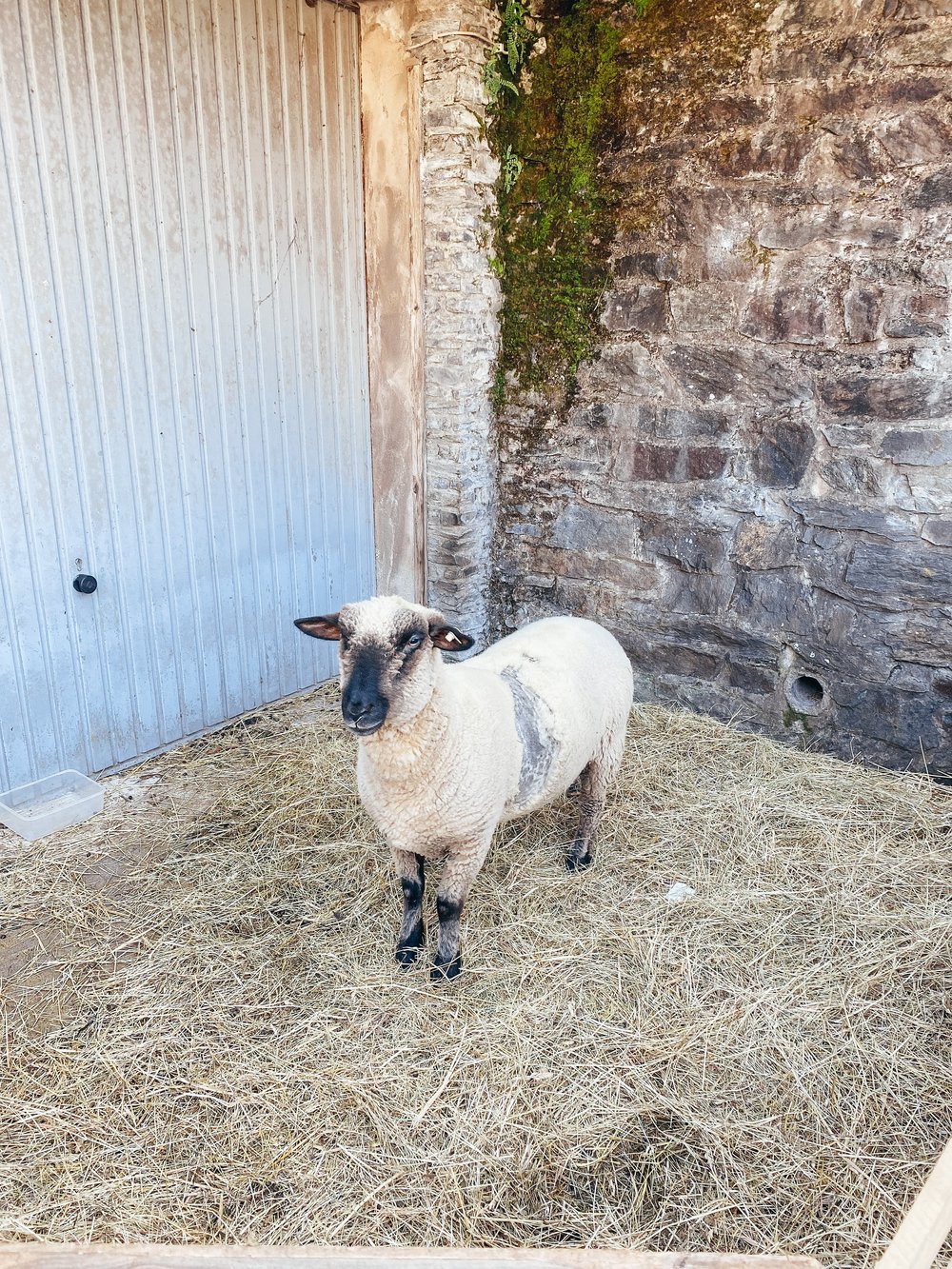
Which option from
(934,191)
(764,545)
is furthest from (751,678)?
(934,191)

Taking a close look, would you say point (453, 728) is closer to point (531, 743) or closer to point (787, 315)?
point (531, 743)

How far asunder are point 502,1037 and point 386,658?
117 centimetres

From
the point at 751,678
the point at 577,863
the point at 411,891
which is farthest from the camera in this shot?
the point at 751,678

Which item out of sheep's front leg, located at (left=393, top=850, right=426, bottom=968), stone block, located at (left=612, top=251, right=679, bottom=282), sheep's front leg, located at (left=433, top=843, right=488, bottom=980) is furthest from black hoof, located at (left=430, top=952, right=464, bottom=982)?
stone block, located at (left=612, top=251, right=679, bottom=282)

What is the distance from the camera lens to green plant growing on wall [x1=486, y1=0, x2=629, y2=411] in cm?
411

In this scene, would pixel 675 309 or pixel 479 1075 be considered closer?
pixel 479 1075

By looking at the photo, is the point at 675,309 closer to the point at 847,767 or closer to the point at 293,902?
the point at 847,767

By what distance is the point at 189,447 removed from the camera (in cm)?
400

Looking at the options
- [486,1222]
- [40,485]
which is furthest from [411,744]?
[40,485]

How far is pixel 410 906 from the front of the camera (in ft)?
9.18

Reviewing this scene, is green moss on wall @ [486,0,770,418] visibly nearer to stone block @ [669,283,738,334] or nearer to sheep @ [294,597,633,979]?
stone block @ [669,283,738,334]

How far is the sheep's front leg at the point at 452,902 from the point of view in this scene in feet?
8.64

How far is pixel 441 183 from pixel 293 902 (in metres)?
3.48

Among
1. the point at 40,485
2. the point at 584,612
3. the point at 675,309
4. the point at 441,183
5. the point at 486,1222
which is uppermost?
the point at 441,183
